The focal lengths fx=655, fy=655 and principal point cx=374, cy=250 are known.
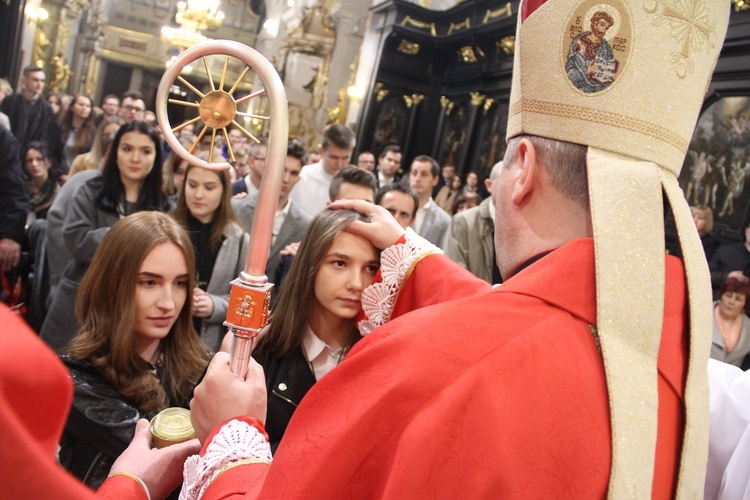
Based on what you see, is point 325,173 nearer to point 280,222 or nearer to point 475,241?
point 280,222

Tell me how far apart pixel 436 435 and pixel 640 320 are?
1.26ft

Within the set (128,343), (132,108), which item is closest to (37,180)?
(132,108)

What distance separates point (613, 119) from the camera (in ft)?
3.81

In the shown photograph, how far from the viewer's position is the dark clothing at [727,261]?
548 cm

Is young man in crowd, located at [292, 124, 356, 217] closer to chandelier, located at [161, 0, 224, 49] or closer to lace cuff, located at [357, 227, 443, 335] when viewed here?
lace cuff, located at [357, 227, 443, 335]

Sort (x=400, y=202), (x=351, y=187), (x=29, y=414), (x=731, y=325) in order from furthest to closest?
(x=731, y=325) → (x=400, y=202) → (x=351, y=187) → (x=29, y=414)

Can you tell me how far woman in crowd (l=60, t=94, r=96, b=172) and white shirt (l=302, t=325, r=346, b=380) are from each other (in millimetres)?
5788

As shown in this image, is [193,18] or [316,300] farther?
[193,18]

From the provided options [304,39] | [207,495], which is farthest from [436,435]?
[304,39]

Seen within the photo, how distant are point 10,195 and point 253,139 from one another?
3432 mm

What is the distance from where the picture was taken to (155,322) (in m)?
2.20

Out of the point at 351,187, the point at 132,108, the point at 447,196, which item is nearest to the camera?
the point at 351,187

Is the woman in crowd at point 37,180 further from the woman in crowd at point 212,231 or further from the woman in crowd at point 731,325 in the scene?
the woman in crowd at point 731,325

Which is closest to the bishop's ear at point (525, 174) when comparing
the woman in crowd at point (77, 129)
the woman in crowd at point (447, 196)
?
the woman in crowd at point (77, 129)
